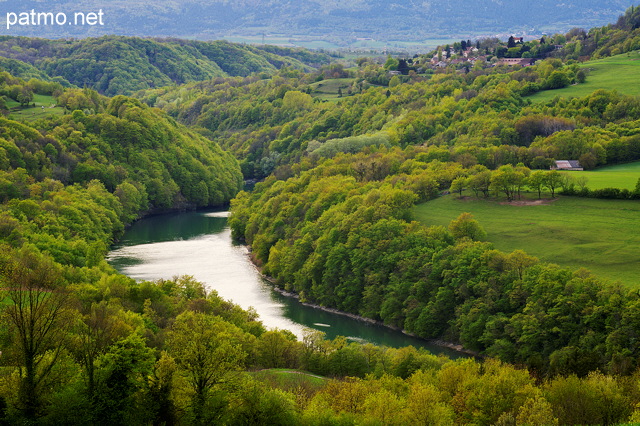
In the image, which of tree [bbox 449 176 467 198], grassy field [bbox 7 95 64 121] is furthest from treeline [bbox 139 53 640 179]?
grassy field [bbox 7 95 64 121]

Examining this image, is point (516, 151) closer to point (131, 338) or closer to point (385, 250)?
point (385, 250)

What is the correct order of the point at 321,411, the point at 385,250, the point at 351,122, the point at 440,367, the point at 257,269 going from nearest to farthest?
the point at 321,411 < the point at 440,367 < the point at 385,250 < the point at 257,269 < the point at 351,122

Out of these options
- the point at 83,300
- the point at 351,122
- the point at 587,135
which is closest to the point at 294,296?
the point at 83,300

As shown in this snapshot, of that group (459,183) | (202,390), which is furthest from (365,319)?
(202,390)

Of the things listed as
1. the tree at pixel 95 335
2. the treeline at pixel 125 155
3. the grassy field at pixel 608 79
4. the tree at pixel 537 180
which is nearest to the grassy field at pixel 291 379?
the tree at pixel 95 335

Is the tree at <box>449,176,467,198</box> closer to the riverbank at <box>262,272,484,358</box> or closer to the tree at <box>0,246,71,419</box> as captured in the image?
the riverbank at <box>262,272,484,358</box>

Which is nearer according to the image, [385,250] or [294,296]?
[385,250]

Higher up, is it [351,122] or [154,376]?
[351,122]
